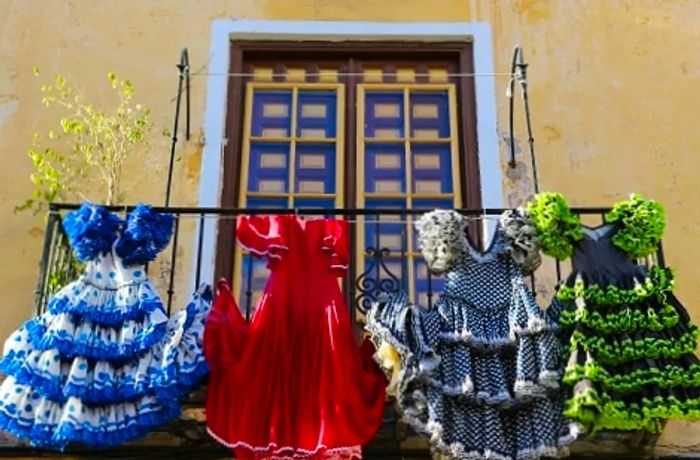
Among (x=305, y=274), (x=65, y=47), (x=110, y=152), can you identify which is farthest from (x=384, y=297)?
(x=65, y=47)

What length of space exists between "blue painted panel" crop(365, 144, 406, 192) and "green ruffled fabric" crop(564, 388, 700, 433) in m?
2.45

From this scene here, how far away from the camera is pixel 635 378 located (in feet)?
19.4

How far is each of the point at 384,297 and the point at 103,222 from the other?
1.52 meters

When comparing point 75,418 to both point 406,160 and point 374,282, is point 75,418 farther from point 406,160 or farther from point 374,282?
point 406,160

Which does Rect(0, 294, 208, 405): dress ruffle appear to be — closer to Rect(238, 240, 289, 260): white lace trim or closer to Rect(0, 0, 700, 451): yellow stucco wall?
Rect(238, 240, 289, 260): white lace trim

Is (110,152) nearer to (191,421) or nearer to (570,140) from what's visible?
(191,421)

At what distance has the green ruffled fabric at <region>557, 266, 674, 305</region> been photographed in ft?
20.2

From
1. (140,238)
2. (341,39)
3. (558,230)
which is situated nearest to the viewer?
(558,230)

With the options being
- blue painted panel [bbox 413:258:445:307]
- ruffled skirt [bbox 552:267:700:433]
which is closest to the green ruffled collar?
ruffled skirt [bbox 552:267:700:433]

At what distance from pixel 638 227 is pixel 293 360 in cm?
188

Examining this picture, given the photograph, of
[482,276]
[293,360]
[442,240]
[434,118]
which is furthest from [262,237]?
[434,118]

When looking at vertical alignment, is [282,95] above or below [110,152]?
above

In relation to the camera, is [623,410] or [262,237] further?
[262,237]

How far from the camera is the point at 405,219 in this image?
7.75m
